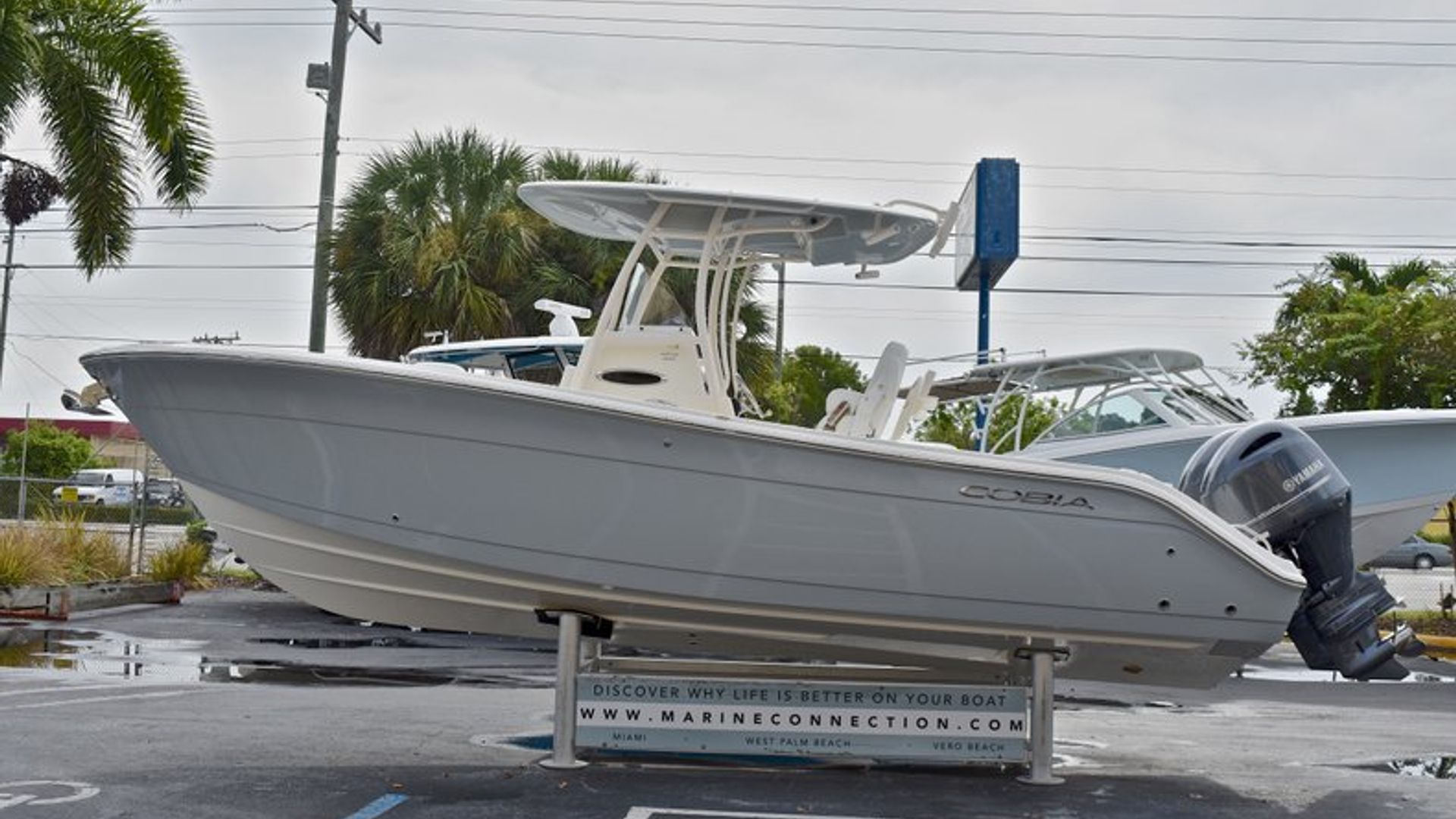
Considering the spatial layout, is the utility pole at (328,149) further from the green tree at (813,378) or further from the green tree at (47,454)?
the green tree at (47,454)

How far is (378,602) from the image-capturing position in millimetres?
7617

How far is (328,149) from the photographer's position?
21359mm

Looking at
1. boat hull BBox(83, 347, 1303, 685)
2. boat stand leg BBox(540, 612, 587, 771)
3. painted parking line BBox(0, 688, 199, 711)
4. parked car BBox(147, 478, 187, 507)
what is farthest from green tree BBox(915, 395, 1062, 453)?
parked car BBox(147, 478, 187, 507)

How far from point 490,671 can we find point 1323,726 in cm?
639

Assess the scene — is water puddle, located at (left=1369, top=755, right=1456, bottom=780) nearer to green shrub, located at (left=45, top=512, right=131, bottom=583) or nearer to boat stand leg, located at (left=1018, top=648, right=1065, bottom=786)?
boat stand leg, located at (left=1018, top=648, right=1065, bottom=786)

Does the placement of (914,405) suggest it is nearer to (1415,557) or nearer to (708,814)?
(708,814)

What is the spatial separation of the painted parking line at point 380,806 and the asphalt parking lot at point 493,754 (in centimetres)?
2

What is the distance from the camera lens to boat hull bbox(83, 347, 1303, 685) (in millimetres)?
6867

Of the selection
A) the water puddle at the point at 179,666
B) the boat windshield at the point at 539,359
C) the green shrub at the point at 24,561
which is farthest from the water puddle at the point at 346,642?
the green shrub at the point at 24,561

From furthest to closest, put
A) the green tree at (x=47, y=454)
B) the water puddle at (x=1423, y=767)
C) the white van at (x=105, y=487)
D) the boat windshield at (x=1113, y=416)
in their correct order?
the green tree at (x=47, y=454), the white van at (x=105, y=487), the boat windshield at (x=1113, y=416), the water puddle at (x=1423, y=767)

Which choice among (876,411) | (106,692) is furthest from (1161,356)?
(106,692)

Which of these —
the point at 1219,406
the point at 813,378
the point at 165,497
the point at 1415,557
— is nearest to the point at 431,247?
the point at 1219,406

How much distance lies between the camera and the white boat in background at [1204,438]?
1175 centimetres

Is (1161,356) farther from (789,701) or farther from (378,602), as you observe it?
(378,602)
